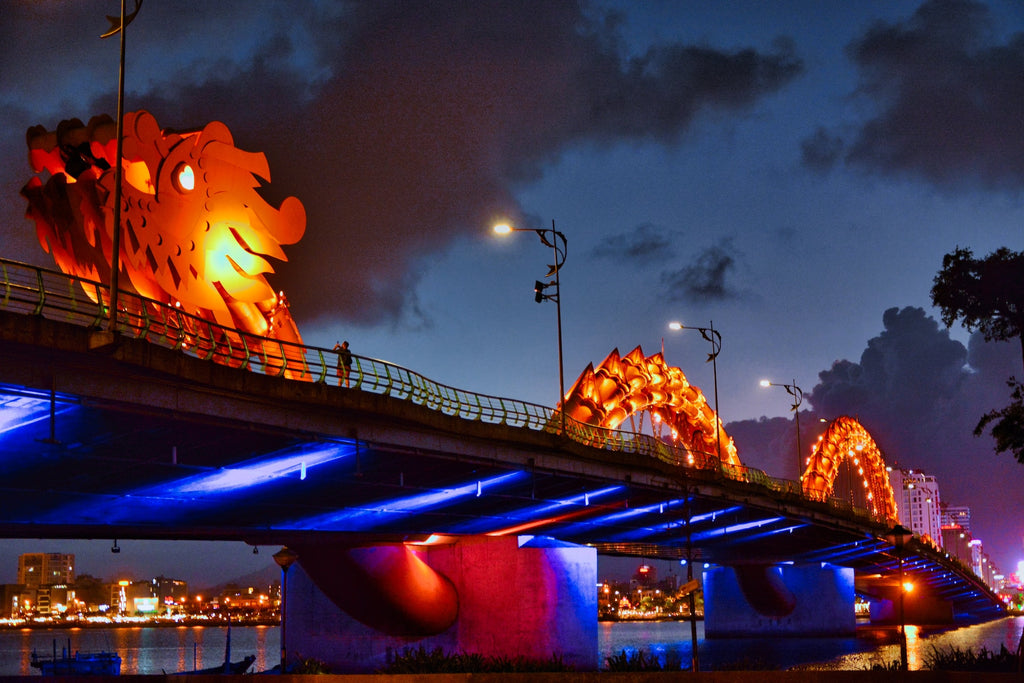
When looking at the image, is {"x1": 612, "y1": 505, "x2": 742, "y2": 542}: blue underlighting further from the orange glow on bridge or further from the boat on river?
the boat on river

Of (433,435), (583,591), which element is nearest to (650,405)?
(583,591)

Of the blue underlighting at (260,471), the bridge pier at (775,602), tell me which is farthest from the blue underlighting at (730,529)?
the blue underlighting at (260,471)

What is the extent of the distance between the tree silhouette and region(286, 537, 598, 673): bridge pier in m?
26.4

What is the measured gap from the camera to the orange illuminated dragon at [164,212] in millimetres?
44406

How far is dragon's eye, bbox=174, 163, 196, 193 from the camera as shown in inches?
1779

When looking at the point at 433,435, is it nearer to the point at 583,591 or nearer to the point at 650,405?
the point at 583,591

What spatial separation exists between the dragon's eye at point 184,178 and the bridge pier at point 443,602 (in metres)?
19.4

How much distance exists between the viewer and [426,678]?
2723 centimetres

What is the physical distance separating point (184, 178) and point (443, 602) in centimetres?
2481

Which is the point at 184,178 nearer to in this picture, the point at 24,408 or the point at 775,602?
the point at 24,408

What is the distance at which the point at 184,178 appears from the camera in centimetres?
4541

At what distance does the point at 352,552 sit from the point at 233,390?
997 inches

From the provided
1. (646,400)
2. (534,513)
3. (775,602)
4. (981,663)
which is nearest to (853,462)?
(775,602)

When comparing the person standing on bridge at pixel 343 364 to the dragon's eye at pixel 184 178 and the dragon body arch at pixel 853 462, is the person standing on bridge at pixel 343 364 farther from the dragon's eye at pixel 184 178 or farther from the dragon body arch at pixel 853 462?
the dragon body arch at pixel 853 462
